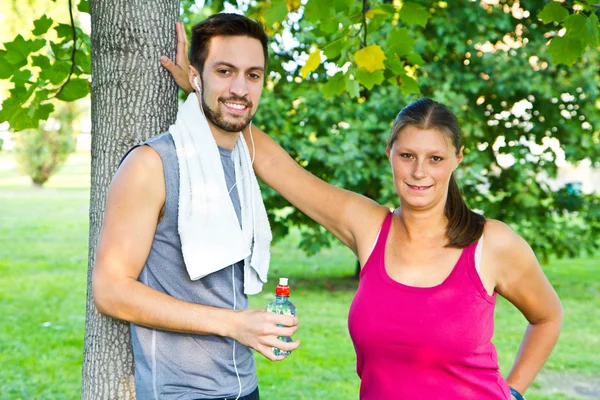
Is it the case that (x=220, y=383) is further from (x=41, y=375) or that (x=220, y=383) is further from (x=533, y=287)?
(x=41, y=375)

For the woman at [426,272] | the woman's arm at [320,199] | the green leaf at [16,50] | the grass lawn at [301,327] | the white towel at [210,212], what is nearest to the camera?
the white towel at [210,212]

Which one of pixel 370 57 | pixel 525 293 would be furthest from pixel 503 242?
pixel 370 57

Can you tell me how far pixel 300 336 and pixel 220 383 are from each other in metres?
5.96

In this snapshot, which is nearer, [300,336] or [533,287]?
[533,287]

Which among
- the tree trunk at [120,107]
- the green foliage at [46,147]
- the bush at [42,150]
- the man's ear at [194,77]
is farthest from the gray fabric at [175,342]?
the bush at [42,150]

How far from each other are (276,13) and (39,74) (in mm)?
1360

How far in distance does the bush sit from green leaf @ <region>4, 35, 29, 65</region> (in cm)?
2617

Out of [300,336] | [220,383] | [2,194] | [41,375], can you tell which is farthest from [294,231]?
[220,383]

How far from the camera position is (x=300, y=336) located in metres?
8.47

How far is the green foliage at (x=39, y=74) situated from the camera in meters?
4.12

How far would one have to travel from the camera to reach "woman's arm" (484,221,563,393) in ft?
10.2

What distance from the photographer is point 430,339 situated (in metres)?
2.96

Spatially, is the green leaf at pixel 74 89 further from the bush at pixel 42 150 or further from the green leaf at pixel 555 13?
the bush at pixel 42 150

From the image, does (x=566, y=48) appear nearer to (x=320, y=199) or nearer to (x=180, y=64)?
(x=320, y=199)
